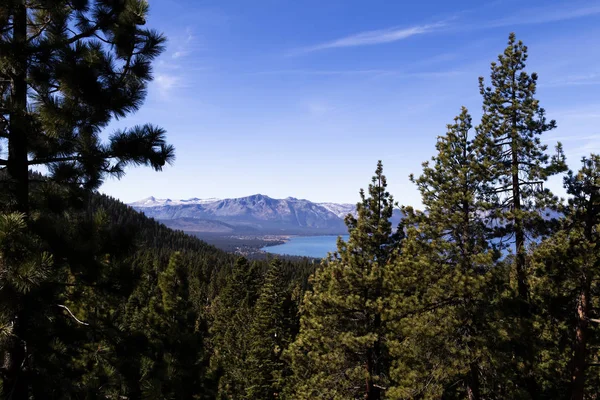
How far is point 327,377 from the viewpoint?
15.7 metres

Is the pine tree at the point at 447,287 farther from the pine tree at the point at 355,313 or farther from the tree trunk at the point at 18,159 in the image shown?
the tree trunk at the point at 18,159

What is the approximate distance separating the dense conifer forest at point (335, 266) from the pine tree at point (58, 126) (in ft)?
0.08

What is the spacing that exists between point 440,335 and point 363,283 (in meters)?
3.56

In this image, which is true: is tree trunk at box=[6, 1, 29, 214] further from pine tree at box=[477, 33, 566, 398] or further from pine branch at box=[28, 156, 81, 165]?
pine tree at box=[477, 33, 566, 398]

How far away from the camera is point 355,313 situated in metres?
15.8

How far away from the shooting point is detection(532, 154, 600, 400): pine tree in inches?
393

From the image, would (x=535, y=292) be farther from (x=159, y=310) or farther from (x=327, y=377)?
(x=159, y=310)

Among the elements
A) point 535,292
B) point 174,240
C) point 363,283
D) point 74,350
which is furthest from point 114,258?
point 174,240

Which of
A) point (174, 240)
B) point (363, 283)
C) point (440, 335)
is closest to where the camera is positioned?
point (440, 335)

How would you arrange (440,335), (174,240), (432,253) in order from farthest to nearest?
(174,240) → (432,253) → (440,335)

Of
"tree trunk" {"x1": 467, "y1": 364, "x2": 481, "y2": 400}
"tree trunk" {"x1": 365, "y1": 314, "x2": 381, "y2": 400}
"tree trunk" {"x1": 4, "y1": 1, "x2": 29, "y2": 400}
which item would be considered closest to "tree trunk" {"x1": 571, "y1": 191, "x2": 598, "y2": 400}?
"tree trunk" {"x1": 467, "y1": 364, "x2": 481, "y2": 400}

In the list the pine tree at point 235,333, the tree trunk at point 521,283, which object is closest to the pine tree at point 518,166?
the tree trunk at point 521,283

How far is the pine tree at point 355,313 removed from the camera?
15.0 metres

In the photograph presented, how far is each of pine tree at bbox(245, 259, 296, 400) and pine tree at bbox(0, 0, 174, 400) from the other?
72.3 ft
